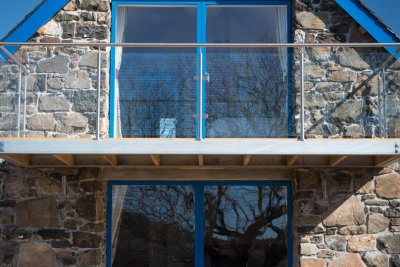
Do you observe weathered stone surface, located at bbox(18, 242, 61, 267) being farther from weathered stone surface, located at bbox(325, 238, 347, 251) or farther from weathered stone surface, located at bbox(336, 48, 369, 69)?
weathered stone surface, located at bbox(336, 48, 369, 69)

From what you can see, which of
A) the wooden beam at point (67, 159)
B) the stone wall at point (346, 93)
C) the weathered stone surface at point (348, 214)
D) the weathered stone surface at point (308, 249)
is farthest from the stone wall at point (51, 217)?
the weathered stone surface at point (348, 214)

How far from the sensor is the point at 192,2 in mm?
10703

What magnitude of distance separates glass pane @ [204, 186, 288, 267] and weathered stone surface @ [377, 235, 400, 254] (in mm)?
1304

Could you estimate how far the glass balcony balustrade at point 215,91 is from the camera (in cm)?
899

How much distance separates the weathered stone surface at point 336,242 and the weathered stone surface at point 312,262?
0.24m

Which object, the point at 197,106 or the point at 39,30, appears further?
the point at 39,30

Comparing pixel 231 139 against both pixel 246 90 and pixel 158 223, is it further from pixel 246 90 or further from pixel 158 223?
pixel 158 223

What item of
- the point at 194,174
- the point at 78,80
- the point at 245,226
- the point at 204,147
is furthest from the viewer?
the point at 245,226

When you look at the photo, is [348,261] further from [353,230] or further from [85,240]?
[85,240]

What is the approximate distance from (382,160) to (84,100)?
4.04 metres

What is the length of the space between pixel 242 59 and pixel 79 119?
7.30 feet

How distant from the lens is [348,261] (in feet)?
31.7

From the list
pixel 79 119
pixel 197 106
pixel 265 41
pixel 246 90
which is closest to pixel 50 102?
pixel 79 119

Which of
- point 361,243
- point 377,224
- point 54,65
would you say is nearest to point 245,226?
A: point 361,243
